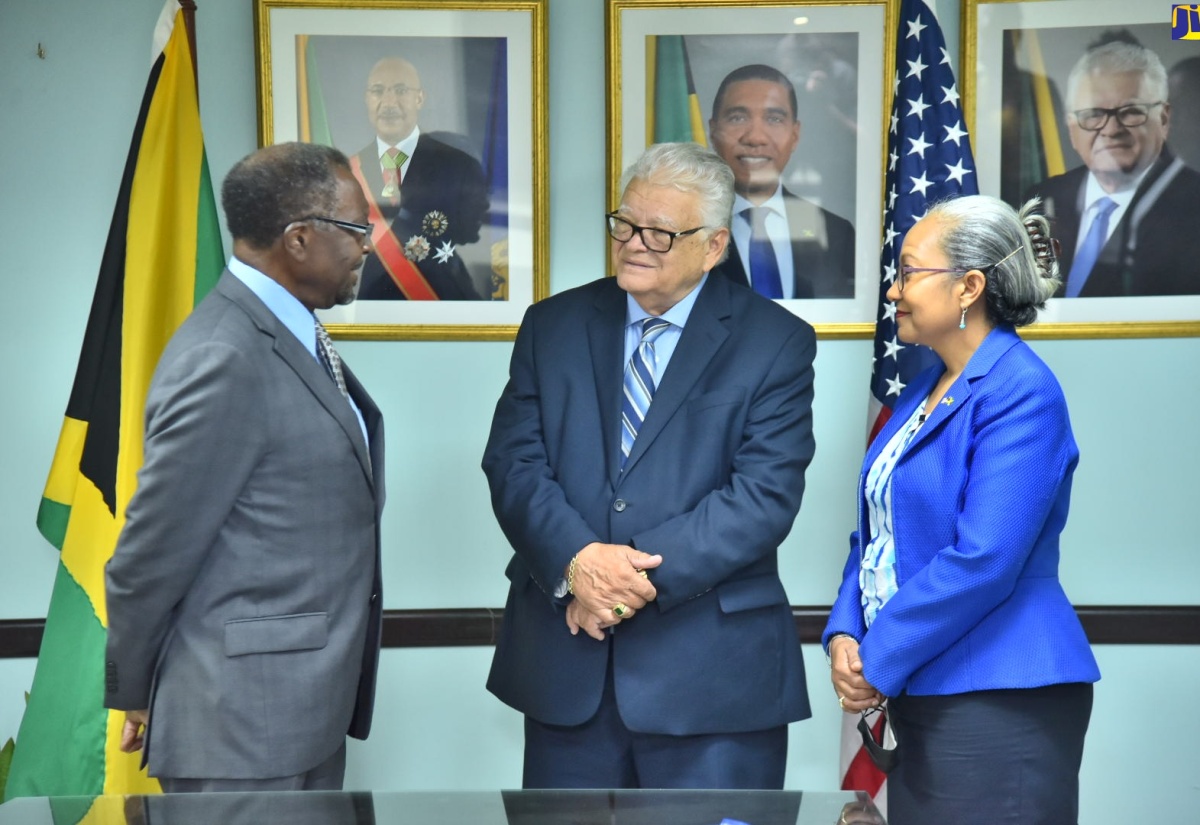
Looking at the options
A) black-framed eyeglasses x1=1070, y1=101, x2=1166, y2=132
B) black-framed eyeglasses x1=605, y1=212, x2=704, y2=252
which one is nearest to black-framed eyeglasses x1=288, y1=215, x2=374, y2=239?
black-framed eyeglasses x1=605, y1=212, x2=704, y2=252

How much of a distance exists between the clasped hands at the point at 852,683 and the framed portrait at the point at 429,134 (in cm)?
148

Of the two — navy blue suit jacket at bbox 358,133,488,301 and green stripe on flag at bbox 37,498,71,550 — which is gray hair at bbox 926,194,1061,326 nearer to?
navy blue suit jacket at bbox 358,133,488,301

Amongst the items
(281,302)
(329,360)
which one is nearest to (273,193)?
(281,302)

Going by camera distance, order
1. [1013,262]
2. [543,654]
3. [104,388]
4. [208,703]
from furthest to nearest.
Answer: [104,388] < [543,654] < [1013,262] < [208,703]

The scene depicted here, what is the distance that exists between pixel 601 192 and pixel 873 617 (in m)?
1.60

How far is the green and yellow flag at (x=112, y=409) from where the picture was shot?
119 inches

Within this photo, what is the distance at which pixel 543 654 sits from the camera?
8.05 ft

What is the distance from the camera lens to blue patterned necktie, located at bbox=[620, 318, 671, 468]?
249 centimetres

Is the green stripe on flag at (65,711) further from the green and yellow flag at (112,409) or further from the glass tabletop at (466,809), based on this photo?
the glass tabletop at (466,809)

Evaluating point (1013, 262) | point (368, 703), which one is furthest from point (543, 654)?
point (1013, 262)

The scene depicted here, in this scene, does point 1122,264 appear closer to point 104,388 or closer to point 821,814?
point 821,814

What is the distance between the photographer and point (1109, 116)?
131 inches

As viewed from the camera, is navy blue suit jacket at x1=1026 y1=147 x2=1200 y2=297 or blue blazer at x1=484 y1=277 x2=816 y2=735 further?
navy blue suit jacket at x1=1026 y1=147 x2=1200 y2=297

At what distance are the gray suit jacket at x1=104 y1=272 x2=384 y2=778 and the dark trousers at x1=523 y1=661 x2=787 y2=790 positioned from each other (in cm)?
55
